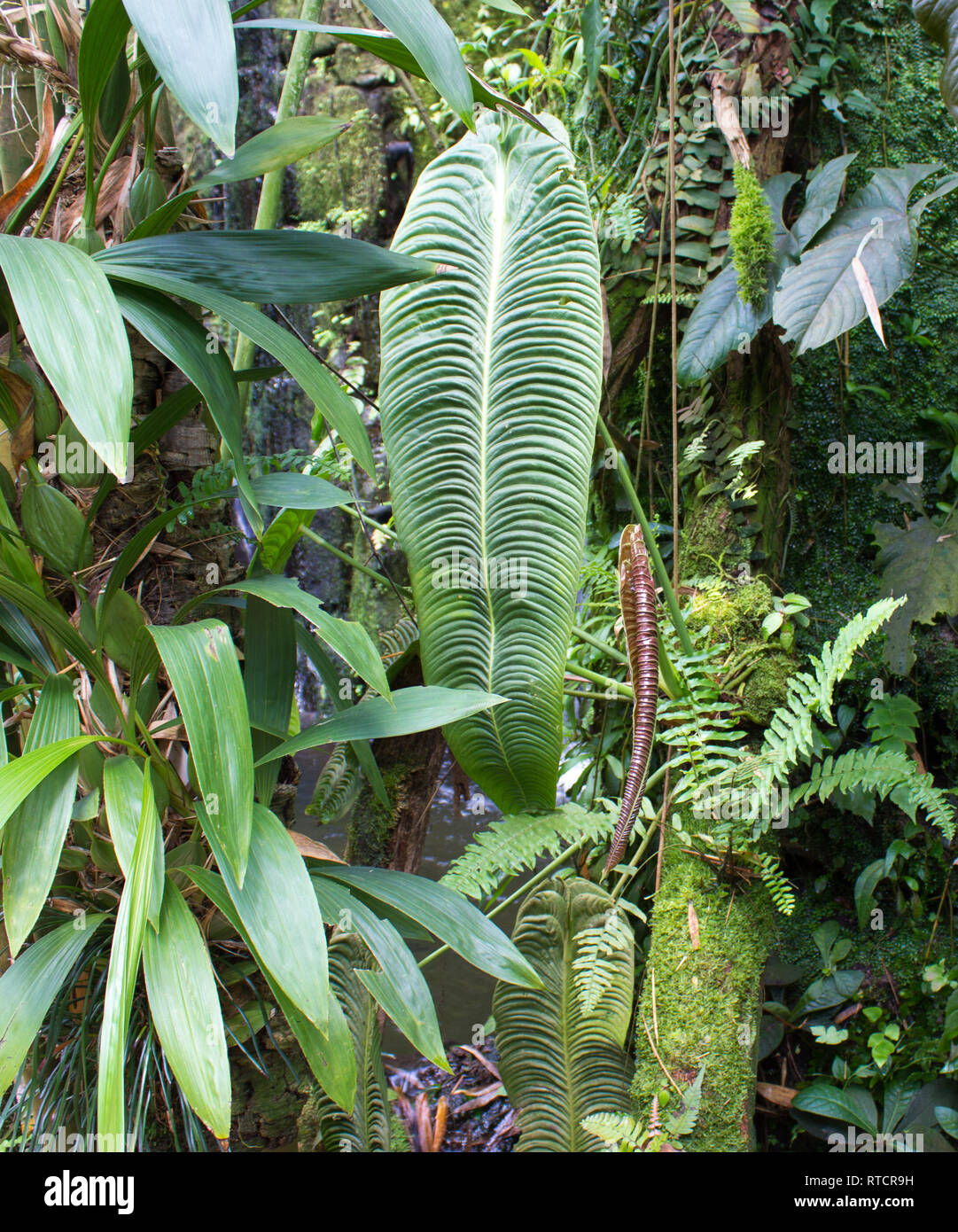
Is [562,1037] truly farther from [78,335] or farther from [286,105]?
[286,105]

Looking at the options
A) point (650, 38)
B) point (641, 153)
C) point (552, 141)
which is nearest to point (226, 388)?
point (552, 141)

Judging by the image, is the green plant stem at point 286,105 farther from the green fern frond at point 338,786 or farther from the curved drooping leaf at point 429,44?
the green fern frond at point 338,786

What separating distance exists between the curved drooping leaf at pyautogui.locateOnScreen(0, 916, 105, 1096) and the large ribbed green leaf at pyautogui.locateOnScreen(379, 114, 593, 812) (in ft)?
2.36

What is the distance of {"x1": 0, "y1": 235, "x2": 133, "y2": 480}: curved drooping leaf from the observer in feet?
2.69

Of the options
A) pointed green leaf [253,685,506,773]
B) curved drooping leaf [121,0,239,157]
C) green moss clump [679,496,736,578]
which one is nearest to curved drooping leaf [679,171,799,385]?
green moss clump [679,496,736,578]

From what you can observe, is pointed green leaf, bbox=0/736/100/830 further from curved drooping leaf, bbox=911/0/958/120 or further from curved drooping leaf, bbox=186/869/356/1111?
curved drooping leaf, bbox=911/0/958/120

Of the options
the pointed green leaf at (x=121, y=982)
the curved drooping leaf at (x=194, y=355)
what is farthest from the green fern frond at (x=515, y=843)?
the curved drooping leaf at (x=194, y=355)

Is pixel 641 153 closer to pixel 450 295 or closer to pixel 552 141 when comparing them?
pixel 552 141

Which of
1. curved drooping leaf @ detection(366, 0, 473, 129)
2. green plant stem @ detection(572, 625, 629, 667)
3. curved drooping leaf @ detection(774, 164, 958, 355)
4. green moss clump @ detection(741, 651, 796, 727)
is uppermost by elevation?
curved drooping leaf @ detection(774, 164, 958, 355)

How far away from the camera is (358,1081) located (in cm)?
171

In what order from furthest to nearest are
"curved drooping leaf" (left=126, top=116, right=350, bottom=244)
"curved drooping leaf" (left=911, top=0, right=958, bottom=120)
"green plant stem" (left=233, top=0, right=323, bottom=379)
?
"curved drooping leaf" (left=911, top=0, right=958, bottom=120)
"green plant stem" (left=233, top=0, right=323, bottom=379)
"curved drooping leaf" (left=126, top=116, right=350, bottom=244)

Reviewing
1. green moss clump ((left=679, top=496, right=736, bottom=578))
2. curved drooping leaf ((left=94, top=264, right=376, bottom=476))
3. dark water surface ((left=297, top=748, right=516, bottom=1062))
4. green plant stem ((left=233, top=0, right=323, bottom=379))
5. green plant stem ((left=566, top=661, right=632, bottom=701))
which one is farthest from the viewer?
dark water surface ((left=297, top=748, right=516, bottom=1062))

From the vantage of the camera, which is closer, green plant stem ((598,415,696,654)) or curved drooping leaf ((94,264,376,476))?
curved drooping leaf ((94,264,376,476))

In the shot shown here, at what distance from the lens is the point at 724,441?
234 centimetres
